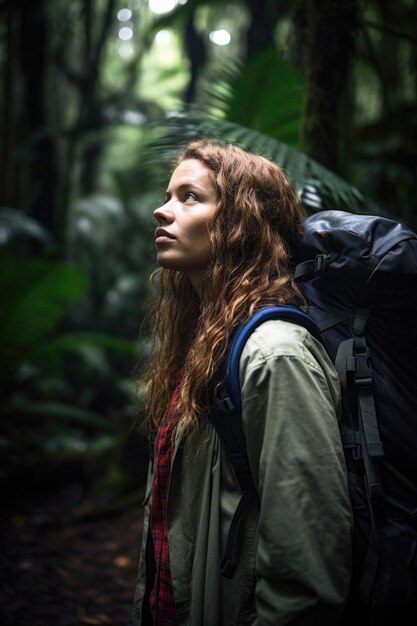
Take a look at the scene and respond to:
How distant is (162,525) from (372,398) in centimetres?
77

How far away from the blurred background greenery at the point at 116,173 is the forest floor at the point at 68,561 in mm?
301

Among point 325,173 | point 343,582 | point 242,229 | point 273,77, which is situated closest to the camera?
point 343,582

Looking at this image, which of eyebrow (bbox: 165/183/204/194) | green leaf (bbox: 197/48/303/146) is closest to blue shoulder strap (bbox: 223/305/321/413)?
eyebrow (bbox: 165/183/204/194)

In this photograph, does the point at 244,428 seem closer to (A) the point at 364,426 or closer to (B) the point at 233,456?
(B) the point at 233,456

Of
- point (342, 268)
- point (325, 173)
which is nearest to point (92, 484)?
point (325, 173)

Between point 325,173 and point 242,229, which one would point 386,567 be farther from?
point 325,173

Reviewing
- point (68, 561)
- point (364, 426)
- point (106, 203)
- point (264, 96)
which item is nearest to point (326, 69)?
point (264, 96)

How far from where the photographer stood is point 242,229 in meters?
1.52

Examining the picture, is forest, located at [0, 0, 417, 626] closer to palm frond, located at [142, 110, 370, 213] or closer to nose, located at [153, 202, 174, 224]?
palm frond, located at [142, 110, 370, 213]

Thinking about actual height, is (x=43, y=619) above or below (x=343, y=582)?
below

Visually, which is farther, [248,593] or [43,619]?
[43,619]

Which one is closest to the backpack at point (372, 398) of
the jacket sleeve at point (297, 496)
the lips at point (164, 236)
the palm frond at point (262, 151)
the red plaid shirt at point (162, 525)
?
the jacket sleeve at point (297, 496)

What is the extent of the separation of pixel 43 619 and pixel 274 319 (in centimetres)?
271

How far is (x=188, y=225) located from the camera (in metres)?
1.55
